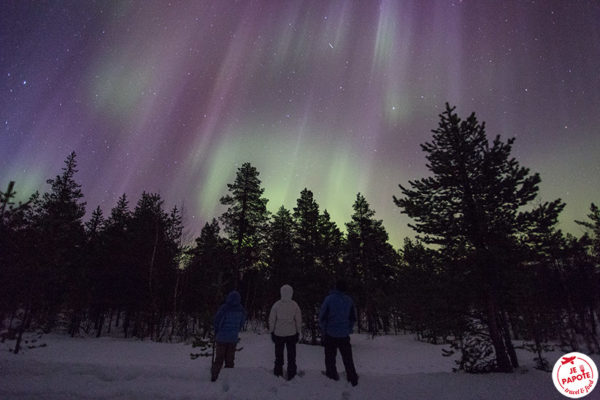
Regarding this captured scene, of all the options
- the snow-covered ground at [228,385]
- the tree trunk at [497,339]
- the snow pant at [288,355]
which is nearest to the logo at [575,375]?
the snow-covered ground at [228,385]

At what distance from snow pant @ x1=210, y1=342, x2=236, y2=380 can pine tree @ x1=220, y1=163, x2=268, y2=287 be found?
19.3m

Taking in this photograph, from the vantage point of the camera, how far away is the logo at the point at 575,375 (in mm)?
6088

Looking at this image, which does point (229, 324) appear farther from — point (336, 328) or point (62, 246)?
point (62, 246)

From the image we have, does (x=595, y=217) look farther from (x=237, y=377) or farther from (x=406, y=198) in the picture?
(x=237, y=377)

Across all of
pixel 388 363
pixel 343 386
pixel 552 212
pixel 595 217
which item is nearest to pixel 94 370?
pixel 343 386

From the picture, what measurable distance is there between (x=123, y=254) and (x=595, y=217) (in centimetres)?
4448

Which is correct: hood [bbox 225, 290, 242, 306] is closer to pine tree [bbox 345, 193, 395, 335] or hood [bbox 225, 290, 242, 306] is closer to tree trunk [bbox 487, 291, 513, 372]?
tree trunk [bbox 487, 291, 513, 372]

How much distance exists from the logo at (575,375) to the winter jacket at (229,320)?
7.34 m

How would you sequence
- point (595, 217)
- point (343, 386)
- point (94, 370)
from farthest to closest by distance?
point (595, 217) < point (94, 370) < point (343, 386)

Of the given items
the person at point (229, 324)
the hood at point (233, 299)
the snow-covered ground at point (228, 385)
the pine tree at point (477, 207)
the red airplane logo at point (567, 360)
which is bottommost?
the snow-covered ground at point (228, 385)

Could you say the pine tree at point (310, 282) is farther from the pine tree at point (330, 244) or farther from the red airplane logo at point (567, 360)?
the red airplane logo at point (567, 360)

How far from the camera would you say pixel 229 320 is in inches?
267

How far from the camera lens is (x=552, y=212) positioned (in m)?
9.73

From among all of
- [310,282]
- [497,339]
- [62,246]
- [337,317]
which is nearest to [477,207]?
[497,339]
